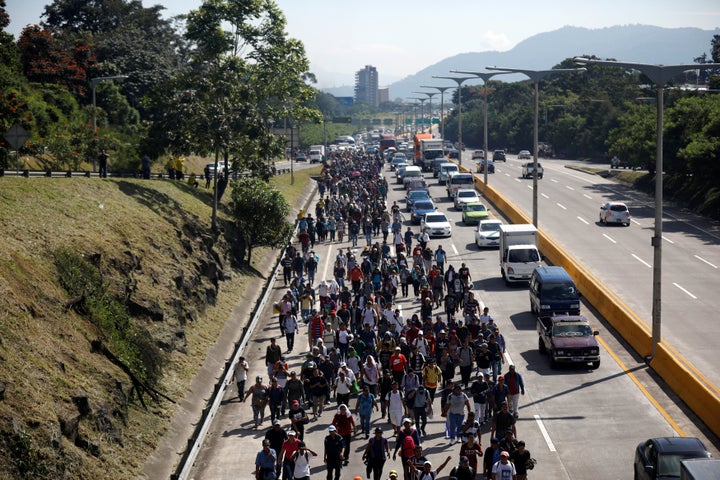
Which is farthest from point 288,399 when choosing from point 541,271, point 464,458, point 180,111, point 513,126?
point 513,126

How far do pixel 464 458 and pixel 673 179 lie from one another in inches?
2353

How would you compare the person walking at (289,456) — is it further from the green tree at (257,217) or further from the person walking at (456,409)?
the green tree at (257,217)

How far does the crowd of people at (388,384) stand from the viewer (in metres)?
19.0

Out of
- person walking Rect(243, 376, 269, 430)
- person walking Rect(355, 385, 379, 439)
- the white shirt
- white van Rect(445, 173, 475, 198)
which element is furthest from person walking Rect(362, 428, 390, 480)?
white van Rect(445, 173, 475, 198)

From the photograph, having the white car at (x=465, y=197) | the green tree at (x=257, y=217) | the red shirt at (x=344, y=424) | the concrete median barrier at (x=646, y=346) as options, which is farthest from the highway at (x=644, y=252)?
the green tree at (x=257, y=217)

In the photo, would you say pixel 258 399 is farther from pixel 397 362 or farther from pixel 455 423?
pixel 455 423

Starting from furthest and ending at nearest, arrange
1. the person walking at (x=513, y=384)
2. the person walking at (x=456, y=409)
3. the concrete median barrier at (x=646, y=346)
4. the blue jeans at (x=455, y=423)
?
the concrete median barrier at (x=646, y=346) < the person walking at (x=513, y=384) < the blue jeans at (x=455, y=423) < the person walking at (x=456, y=409)

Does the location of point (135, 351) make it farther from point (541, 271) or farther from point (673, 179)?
point (673, 179)

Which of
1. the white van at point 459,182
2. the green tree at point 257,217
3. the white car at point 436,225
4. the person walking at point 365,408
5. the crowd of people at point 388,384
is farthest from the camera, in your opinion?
the white van at point 459,182

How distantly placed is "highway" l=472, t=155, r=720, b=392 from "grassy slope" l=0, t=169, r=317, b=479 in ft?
47.2

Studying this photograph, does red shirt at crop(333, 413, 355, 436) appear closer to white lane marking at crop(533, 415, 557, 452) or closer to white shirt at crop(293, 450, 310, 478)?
white shirt at crop(293, 450, 310, 478)

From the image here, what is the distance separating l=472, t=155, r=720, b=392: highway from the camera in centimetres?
3253

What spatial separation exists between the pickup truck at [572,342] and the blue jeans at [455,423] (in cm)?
667

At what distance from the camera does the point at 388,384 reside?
2400 centimetres
